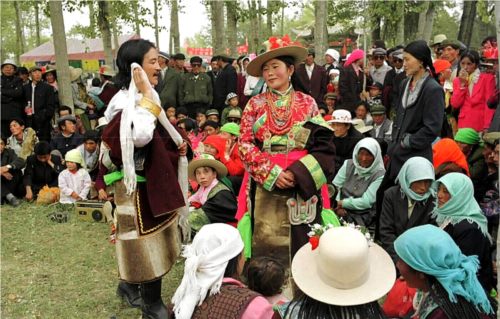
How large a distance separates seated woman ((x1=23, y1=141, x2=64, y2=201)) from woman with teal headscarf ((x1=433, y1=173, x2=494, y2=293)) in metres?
5.89

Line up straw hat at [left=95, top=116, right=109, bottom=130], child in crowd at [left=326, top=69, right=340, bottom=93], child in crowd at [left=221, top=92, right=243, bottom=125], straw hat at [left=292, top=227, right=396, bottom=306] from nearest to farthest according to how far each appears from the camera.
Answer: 1. straw hat at [left=292, top=227, right=396, bottom=306]
2. straw hat at [left=95, top=116, right=109, bottom=130]
3. child in crowd at [left=221, top=92, right=243, bottom=125]
4. child in crowd at [left=326, top=69, right=340, bottom=93]

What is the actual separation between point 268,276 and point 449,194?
1638 mm

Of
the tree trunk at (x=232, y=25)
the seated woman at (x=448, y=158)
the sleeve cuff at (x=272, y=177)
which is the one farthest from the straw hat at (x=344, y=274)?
the tree trunk at (x=232, y=25)

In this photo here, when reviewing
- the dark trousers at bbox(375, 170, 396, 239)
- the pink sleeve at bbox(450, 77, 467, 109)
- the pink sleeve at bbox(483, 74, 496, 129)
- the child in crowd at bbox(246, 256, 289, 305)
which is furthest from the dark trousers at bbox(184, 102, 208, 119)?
the child in crowd at bbox(246, 256, 289, 305)

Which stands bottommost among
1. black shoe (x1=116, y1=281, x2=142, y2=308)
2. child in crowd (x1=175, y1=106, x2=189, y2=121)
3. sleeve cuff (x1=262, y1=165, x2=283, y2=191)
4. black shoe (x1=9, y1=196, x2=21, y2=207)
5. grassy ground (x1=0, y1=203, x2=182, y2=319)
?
black shoe (x1=9, y1=196, x2=21, y2=207)

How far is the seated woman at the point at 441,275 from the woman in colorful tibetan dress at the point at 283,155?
2.94ft

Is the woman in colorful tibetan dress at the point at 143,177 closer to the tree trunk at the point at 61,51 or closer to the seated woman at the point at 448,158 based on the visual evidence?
the seated woman at the point at 448,158

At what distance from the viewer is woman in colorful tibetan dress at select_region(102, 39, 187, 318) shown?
10.5 ft

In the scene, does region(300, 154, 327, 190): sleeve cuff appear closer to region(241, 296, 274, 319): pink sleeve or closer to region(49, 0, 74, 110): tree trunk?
region(241, 296, 274, 319): pink sleeve

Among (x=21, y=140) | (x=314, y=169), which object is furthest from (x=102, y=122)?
(x=21, y=140)

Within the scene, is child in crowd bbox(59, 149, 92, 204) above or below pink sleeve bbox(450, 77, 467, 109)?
below

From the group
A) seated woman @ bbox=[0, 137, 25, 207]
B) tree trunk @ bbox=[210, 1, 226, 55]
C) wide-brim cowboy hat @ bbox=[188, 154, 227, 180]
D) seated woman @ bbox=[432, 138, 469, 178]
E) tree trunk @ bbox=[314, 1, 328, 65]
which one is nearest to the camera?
wide-brim cowboy hat @ bbox=[188, 154, 227, 180]

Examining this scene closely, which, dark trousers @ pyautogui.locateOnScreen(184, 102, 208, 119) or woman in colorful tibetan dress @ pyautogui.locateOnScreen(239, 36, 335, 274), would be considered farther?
dark trousers @ pyautogui.locateOnScreen(184, 102, 208, 119)

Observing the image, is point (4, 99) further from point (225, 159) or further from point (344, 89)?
point (344, 89)
